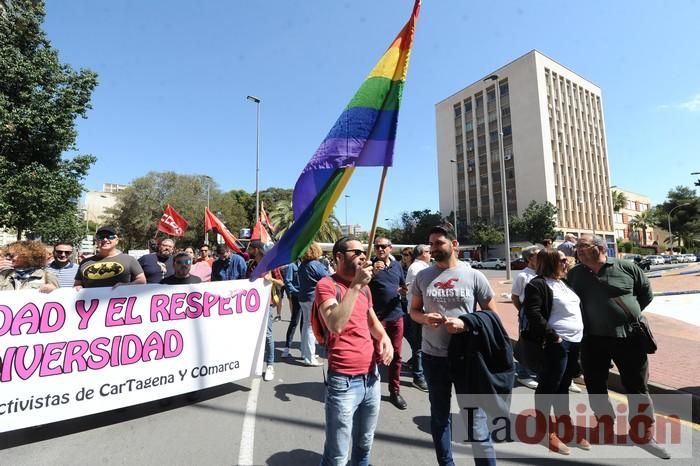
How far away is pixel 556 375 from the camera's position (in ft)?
10.5

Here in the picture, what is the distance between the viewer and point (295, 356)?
20.9 feet

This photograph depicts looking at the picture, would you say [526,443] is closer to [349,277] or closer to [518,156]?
[349,277]

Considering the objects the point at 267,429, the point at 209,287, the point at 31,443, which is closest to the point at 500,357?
the point at 267,429

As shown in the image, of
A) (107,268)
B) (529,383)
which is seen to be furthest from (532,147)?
(107,268)

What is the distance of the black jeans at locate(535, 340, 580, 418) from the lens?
10.4 ft

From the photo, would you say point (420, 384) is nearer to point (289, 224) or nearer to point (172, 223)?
point (172, 223)

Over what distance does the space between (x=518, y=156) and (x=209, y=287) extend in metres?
58.8

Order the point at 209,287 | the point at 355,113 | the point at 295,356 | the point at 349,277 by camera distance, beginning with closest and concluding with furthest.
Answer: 1. the point at 349,277
2. the point at 355,113
3. the point at 209,287
4. the point at 295,356

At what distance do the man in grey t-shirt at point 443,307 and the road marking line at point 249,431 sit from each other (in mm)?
1589

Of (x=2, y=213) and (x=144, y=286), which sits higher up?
(x=2, y=213)

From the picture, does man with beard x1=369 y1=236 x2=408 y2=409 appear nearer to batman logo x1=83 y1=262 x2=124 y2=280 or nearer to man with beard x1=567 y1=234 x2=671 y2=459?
man with beard x1=567 y1=234 x2=671 y2=459

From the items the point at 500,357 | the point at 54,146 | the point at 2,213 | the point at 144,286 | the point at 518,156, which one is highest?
the point at 518,156

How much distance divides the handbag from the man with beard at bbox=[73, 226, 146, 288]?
487 cm

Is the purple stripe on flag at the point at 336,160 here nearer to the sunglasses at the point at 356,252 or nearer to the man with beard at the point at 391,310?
the sunglasses at the point at 356,252
